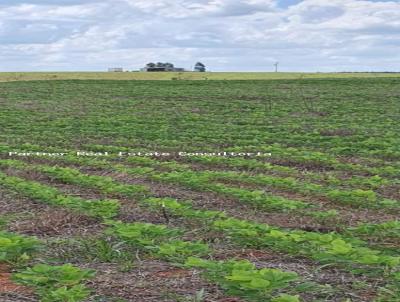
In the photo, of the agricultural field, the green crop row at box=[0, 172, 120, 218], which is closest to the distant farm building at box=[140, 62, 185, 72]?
the agricultural field

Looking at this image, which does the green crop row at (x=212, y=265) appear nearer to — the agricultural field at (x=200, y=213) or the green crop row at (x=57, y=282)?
the agricultural field at (x=200, y=213)

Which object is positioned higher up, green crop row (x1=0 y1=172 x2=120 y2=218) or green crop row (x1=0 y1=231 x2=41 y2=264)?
green crop row (x1=0 y1=231 x2=41 y2=264)

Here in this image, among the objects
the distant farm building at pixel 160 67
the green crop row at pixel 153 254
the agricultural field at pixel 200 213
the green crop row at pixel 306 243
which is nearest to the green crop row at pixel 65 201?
the agricultural field at pixel 200 213

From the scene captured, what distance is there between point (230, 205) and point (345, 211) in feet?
5.23

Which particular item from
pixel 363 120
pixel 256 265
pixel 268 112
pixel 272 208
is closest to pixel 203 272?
pixel 256 265

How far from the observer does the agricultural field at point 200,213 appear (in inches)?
195

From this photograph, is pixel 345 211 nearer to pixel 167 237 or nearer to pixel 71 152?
pixel 167 237

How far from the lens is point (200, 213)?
7668 millimetres

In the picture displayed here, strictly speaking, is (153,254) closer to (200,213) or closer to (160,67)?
(200,213)

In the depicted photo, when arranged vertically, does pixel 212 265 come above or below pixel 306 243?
above

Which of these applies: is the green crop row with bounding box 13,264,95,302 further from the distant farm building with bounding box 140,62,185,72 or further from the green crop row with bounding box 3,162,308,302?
the distant farm building with bounding box 140,62,185,72

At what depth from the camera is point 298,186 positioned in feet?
32.9

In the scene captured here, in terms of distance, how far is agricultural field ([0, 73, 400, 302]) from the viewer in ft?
16.2

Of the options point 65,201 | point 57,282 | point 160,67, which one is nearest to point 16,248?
point 57,282
